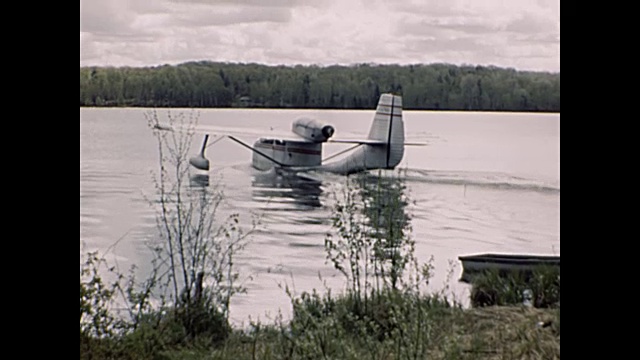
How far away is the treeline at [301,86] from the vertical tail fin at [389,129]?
25cm

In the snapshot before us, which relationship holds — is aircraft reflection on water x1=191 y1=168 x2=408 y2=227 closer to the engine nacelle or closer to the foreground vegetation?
the foreground vegetation

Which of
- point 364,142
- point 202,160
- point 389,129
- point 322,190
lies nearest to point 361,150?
point 364,142

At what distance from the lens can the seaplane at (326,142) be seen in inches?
138

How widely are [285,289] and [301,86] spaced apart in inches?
40.0

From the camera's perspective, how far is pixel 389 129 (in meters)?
3.69

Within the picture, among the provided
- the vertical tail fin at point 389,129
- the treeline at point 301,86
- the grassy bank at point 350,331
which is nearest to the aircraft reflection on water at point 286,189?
the vertical tail fin at point 389,129

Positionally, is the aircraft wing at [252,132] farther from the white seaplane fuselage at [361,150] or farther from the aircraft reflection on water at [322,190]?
the aircraft reflection on water at [322,190]

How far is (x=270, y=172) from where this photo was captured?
4094 mm

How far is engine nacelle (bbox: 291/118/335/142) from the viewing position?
410 cm

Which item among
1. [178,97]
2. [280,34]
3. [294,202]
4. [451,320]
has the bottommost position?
[451,320]

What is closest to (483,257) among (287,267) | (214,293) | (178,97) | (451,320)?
(451,320)
